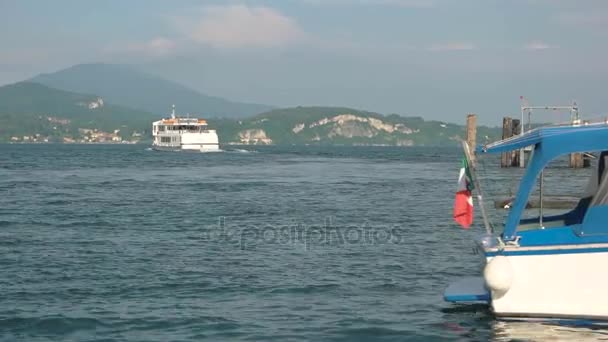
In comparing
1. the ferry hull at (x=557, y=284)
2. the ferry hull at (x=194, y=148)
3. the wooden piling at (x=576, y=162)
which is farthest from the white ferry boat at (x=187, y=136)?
the ferry hull at (x=557, y=284)

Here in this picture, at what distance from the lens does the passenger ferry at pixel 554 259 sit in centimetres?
1315

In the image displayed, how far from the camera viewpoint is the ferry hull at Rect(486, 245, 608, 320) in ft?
43.1

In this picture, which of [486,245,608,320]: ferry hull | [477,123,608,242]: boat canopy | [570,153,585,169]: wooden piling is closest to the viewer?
[486,245,608,320]: ferry hull

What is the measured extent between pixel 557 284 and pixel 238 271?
829 centimetres

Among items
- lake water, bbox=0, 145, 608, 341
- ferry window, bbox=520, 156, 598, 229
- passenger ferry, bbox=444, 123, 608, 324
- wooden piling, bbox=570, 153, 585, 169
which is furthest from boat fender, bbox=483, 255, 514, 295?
wooden piling, bbox=570, 153, 585, 169

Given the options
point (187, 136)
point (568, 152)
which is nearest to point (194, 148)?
point (187, 136)

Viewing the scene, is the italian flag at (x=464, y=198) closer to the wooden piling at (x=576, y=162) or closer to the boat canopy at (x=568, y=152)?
the boat canopy at (x=568, y=152)

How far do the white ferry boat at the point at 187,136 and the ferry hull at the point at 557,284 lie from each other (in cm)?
10335

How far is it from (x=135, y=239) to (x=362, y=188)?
25.2 meters

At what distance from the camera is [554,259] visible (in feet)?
43.4

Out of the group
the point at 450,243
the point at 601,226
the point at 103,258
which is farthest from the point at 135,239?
the point at 601,226

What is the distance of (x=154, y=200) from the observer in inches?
1544

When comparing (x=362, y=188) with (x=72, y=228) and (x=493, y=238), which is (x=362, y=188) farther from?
(x=493, y=238)

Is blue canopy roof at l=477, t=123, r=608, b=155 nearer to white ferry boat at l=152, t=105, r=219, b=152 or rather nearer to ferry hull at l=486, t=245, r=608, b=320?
ferry hull at l=486, t=245, r=608, b=320
